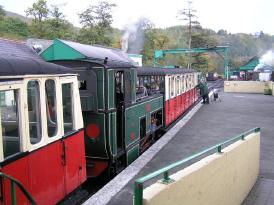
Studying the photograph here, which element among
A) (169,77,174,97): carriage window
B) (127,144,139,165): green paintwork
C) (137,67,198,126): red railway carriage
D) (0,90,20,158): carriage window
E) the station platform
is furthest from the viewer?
(169,77,174,97): carriage window

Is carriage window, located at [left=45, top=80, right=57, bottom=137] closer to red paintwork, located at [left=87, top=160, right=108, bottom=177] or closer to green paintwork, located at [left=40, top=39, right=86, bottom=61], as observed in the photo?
green paintwork, located at [left=40, top=39, right=86, bottom=61]

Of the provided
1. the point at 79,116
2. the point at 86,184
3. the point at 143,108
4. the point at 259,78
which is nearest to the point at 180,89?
the point at 143,108

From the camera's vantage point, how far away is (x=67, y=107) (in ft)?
19.1

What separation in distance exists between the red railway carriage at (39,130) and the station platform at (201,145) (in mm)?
897

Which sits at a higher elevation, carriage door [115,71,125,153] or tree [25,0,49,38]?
tree [25,0,49,38]

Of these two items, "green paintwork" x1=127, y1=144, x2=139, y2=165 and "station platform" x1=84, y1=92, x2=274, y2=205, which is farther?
"green paintwork" x1=127, y1=144, x2=139, y2=165

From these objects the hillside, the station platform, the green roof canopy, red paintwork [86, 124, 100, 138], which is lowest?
the station platform

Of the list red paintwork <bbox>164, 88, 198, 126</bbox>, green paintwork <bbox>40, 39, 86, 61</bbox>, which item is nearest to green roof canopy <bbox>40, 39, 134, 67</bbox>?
green paintwork <bbox>40, 39, 86, 61</bbox>

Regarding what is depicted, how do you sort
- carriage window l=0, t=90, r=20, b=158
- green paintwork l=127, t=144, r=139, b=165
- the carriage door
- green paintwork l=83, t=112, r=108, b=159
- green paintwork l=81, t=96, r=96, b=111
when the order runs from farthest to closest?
green paintwork l=127, t=144, r=139, b=165 → the carriage door → green paintwork l=83, t=112, r=108, b=159 → green paintwork l=81, t=96, r=96, b=111 → carriage window l=0, t=90, r=20, b=158

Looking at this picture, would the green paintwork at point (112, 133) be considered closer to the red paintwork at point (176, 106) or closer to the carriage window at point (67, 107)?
the carriage window at point (67, 107)

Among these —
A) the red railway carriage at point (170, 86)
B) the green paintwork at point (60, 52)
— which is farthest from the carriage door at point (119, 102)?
the red railway carriage at point (170, 86)

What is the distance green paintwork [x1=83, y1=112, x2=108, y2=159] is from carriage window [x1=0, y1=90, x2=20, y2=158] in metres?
3.07

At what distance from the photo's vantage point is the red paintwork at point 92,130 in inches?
296

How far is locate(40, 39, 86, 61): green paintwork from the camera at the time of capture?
7.69m
